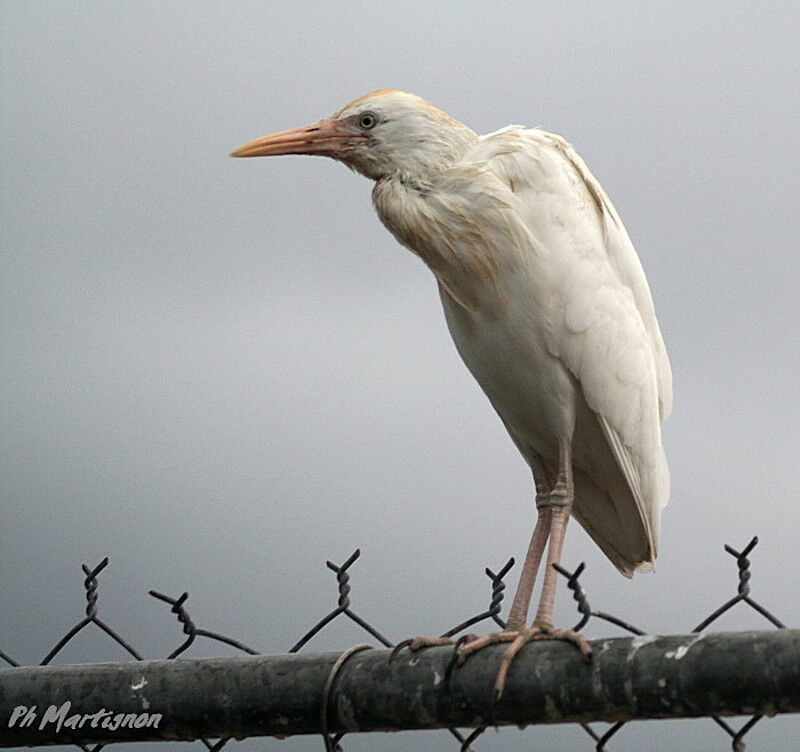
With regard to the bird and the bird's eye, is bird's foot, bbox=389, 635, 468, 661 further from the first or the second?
the bird's eye

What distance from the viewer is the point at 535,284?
9.00 feet

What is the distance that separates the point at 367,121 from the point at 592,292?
764 mm

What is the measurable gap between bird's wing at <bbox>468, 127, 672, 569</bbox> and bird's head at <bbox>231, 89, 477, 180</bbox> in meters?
0.10

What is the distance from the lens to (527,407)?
114 inches

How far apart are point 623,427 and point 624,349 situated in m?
0.20

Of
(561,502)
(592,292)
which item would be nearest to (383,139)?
(592,292)

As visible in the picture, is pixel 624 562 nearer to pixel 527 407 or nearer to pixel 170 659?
pixel 527 407

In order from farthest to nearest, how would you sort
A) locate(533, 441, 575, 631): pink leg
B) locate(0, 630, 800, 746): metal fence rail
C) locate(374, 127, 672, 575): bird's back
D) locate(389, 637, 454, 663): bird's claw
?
locate(533, 441, 575, 631): pink leg < locate(374, 127, 672, 575): bird's back < locate(389, 637, 454, 663): bird's claw < locate(0, 630, 800, 746): metal fence rail

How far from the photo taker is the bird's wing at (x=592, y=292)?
109 inches

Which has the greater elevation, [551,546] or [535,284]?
[535,284]

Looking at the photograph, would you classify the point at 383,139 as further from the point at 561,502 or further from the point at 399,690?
the point at 399,690

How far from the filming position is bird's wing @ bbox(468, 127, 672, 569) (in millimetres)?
2775

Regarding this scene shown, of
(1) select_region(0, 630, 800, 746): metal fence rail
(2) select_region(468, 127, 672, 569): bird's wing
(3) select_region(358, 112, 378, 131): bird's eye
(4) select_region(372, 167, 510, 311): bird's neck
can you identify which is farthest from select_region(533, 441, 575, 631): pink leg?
(1) select_region(0, 630, 800, 746): metal fence rail

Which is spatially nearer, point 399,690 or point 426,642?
point 399,690
